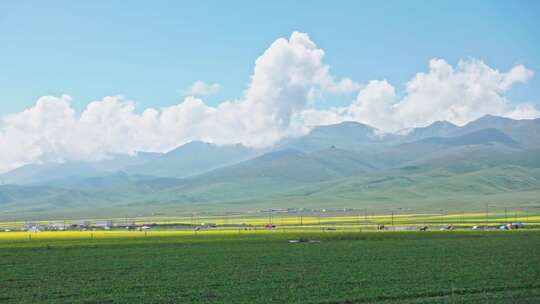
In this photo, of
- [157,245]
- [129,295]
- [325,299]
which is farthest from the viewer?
[157,245]

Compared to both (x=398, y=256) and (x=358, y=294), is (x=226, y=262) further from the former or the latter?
(x=358, y=294)

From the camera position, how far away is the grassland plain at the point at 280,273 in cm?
2847

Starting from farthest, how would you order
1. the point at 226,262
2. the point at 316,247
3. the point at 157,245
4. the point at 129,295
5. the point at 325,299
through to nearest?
the point at 157,245
the point at 316,247
the point at 226,262
the point at 129,295
the point at 325,299

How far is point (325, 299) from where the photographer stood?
2744 centimetres

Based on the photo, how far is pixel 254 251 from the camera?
168 feet

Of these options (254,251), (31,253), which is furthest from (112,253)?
(254,251)

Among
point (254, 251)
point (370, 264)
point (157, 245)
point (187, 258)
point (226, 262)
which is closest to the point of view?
point (370, 264)

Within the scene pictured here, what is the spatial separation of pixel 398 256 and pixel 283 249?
11254mm

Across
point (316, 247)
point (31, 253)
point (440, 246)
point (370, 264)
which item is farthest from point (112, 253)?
point (440, 246)

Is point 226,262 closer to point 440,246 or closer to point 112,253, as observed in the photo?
point 112,253

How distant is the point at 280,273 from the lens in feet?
118

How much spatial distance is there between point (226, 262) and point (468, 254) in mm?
16350

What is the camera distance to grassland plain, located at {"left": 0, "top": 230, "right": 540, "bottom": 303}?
1121 inches

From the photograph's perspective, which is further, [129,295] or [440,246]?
[440,246]
